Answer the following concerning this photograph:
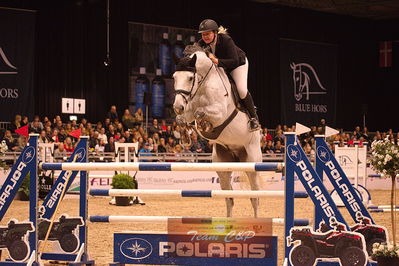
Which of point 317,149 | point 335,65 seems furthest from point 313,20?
point 317,149

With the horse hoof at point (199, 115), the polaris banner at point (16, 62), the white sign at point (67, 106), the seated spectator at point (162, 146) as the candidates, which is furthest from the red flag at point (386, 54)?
the horse hoof at point (199, 115)

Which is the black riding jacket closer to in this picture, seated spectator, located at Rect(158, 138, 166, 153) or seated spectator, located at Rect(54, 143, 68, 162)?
seated spectator, located at Rect(54, 143, 68, 162)

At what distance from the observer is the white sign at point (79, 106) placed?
15859mm

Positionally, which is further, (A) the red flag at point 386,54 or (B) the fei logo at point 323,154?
(A) the red flag at point 386,54

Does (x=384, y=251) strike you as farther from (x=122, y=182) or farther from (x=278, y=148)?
(x=278, y=148)

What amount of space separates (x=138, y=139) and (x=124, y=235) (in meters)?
9.56

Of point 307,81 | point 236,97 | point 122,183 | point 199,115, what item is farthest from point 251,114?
point 307,81

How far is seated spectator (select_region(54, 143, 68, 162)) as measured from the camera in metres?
11.5

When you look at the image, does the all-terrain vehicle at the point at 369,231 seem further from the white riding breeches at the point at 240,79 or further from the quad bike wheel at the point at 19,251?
the quad bike wheel at the point at 19,251

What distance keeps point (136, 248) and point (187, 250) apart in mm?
324

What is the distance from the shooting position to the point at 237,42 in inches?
779

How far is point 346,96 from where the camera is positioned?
22.7 metres

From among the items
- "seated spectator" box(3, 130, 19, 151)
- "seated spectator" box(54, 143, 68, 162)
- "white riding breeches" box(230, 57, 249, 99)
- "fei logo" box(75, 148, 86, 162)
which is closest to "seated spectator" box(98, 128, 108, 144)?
"seated spectator" box(54, 143, 68, 162)

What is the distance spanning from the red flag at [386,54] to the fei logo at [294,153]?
20086 millimetres
